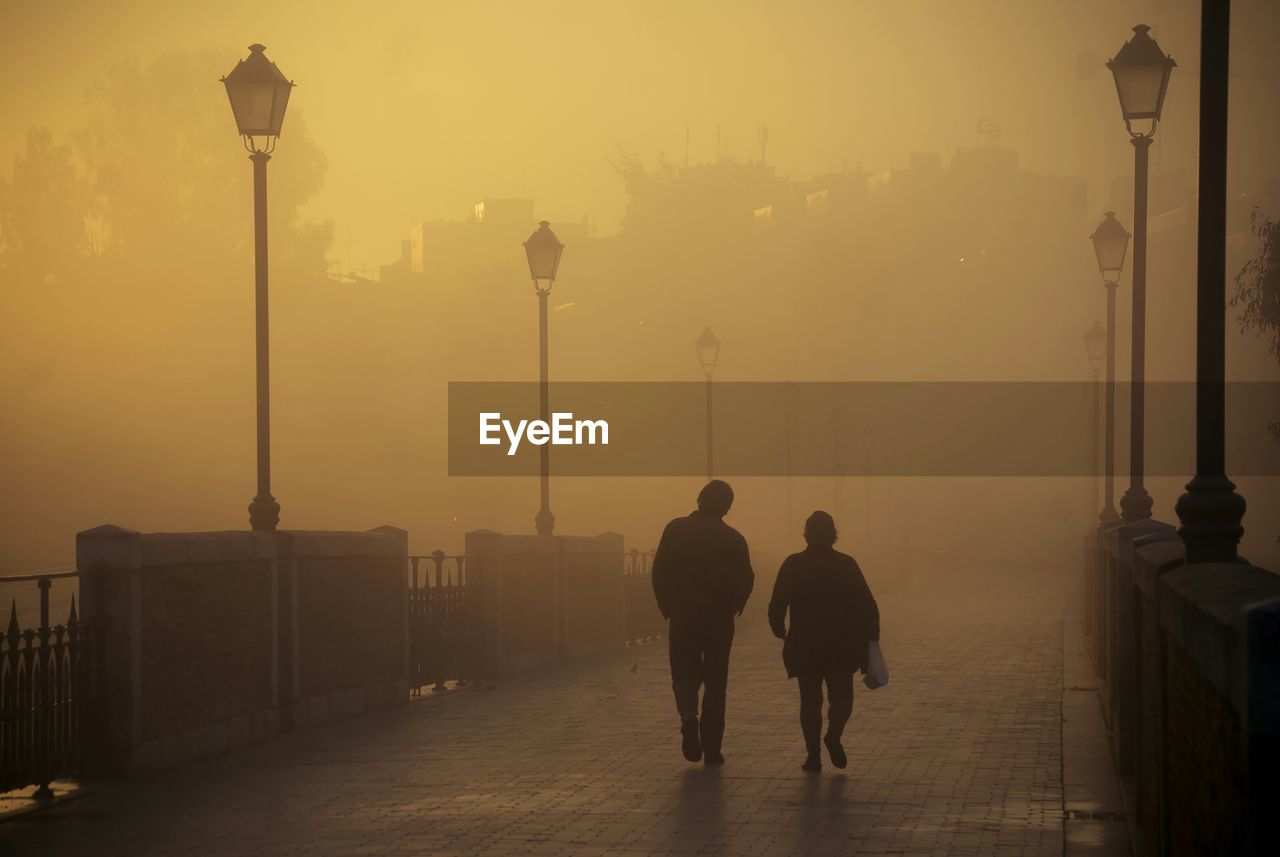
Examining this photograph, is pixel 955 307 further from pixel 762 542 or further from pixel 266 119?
pixel 266 119

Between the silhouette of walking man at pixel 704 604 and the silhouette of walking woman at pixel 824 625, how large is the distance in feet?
1.24

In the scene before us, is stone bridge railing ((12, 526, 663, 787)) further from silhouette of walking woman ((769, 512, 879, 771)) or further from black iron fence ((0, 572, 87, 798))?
silhouette of walking woman ((769, 512, 879, 771))

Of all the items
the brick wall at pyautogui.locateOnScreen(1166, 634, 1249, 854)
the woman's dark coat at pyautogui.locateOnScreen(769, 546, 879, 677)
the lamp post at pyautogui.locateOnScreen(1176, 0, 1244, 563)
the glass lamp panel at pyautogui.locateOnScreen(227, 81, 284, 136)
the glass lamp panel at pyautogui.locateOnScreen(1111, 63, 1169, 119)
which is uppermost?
the glass lamp panel at pyautogui.locateOnScreen(1111, 63, 1169, 119)

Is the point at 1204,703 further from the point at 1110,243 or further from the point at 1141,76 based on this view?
the point at 1110,243

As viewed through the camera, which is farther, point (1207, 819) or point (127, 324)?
point (127, 324)

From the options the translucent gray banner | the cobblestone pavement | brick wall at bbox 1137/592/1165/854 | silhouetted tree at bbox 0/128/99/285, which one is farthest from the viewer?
the translucent gray banner

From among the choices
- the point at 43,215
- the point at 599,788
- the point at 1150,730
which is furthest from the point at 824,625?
the point at 43,215

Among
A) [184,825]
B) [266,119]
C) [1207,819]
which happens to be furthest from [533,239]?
[1207,819]

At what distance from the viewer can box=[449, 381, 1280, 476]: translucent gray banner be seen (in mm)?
96062

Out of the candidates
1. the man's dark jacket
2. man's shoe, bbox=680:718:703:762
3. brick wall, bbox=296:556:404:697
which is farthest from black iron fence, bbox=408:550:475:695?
man's shoe, bbox=680:718:703:762

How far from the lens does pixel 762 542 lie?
84812mm

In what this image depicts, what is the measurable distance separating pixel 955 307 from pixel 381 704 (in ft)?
353

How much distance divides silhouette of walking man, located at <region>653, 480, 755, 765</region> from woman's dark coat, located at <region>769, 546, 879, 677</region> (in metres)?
0.35

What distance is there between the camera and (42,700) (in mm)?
11531
